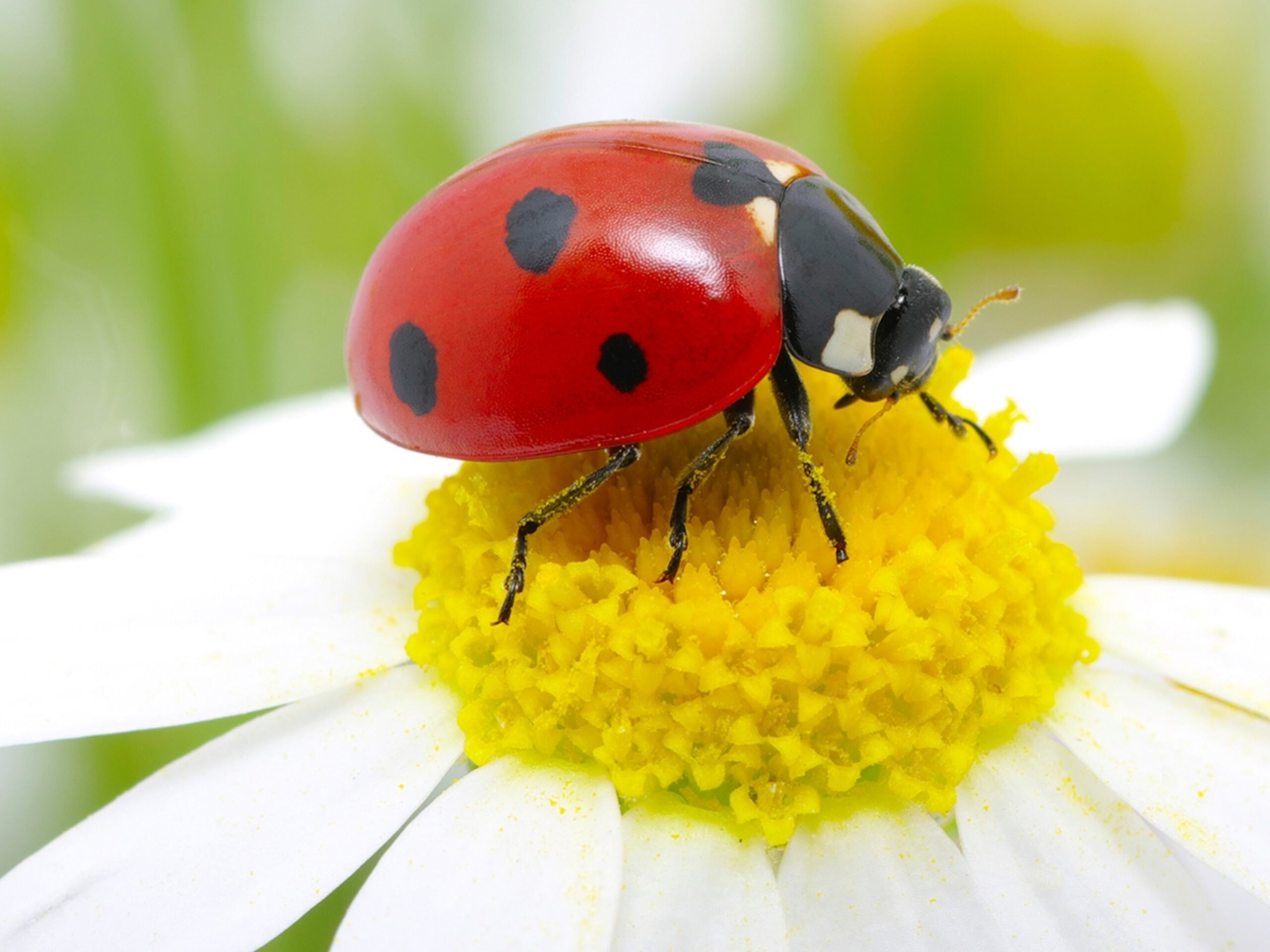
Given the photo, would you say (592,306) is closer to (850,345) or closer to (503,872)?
(850,345)

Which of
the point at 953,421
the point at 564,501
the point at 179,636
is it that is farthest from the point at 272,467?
the point at 953,421

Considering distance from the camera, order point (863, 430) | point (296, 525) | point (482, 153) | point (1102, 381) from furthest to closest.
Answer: point (482, 153) → point (1102, 381) → point (296, 525) → point (863, 430)

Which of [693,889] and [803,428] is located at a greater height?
[803,428]

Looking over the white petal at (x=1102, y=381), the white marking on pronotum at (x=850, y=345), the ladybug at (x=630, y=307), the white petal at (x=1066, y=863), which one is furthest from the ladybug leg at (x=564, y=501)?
the white petal at (x=1102, y=381)

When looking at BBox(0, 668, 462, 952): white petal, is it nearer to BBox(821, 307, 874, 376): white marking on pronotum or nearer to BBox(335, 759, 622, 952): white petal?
BBox(335, 759, 622, 952): white petal

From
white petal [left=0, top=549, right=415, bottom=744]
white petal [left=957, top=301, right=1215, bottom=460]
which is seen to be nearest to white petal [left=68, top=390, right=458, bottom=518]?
white petal [left=0, top=549, right=415, bottom=744]

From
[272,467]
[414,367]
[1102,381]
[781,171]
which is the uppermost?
[781,171]
